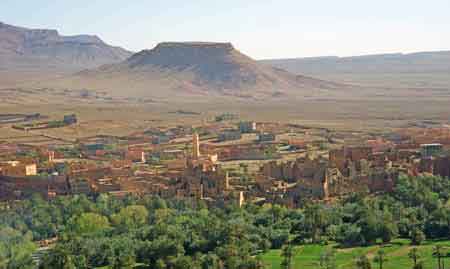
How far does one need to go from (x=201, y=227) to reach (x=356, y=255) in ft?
19.9

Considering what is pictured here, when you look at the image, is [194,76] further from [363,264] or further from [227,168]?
[363,264]

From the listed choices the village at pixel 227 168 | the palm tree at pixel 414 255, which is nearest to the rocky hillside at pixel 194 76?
the village at pixel 227 168

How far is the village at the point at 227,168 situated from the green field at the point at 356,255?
8.51 meters

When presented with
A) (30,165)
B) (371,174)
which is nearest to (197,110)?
(30,165)

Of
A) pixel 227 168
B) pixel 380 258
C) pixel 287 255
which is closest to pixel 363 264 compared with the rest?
pixel 380 258

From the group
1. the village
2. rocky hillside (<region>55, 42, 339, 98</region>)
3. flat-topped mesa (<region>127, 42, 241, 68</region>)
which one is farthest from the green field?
flat-topped mesa (<region>127, 42, 241, 68</region>)

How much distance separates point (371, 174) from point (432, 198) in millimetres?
5751

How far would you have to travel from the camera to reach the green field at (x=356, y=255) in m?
27.7

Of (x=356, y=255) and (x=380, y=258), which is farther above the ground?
(x=380, y=258)

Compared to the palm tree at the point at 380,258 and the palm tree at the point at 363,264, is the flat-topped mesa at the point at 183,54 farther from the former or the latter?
the palm tree at the point at 363,264

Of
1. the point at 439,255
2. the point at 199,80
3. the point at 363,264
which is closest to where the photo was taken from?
the point at 363,264

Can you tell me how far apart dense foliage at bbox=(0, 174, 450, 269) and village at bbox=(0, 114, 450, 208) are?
7.08 ft

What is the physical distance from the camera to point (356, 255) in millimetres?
29266

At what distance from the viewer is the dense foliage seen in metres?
29.2
